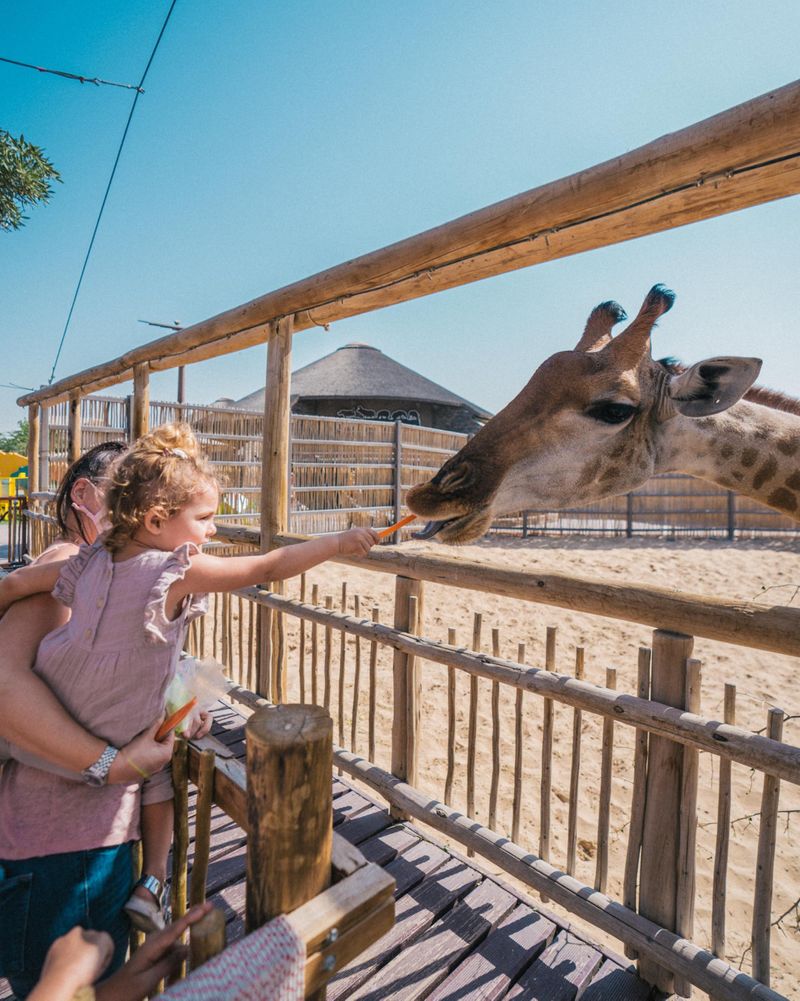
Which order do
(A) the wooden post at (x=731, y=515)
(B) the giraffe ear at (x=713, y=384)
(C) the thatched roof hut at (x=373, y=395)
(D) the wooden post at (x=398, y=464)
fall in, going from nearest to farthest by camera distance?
(B) the giraffe ear at (x=713, y=384) < (D) the wooden post at (x=398, y=464) < (A) the wooden post at (x=731, y=515) < (C) the thatched roof hut at (x=373, y=395)

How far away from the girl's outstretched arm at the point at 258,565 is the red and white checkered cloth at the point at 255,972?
2.21ft

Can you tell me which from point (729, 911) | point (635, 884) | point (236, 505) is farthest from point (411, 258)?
point (236, 505)

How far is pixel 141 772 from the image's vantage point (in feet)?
3.78

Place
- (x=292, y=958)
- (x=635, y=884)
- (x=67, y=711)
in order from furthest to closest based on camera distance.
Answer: (x=635, y=884) → (x=67, y=711) → (x=292, y=958)

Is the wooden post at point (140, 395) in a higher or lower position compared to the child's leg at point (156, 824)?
A: higher

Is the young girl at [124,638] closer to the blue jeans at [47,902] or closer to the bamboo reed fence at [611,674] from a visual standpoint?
the blue jeans at [47,902]

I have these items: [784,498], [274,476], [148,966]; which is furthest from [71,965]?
[274,476]

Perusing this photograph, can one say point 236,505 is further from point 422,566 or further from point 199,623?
point 422,566

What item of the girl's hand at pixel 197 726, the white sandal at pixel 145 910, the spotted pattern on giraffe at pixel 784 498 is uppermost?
the spotted pattern on giraffe at pixel 784 498

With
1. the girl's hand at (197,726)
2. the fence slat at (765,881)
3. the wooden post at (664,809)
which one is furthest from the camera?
the wooden post at (664,809)

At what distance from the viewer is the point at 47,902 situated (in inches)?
43.7

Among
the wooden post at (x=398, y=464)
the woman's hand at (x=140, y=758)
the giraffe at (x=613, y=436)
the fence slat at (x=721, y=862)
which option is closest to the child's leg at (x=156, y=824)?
the woman's hand at (x=140, y=758)

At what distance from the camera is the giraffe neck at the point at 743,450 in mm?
2336

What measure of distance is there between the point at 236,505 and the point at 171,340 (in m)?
5.08
